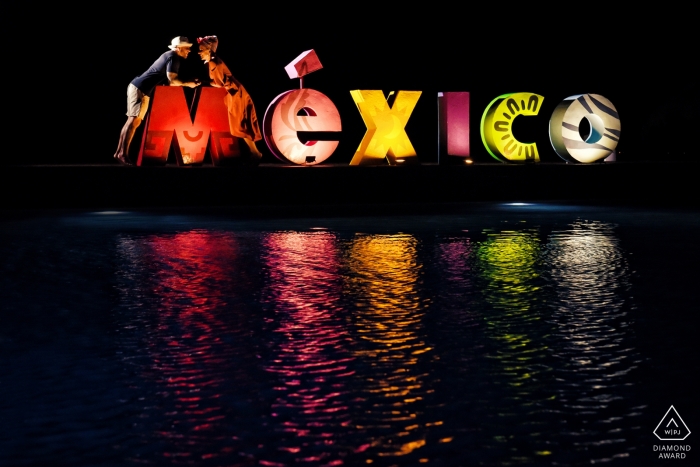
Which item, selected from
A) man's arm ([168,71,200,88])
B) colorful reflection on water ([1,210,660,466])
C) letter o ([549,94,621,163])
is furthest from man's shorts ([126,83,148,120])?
colorful reflection on water ([1,210,660,466])

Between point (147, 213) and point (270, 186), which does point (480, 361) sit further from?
point (270, 186)

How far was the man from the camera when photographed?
20.5 m

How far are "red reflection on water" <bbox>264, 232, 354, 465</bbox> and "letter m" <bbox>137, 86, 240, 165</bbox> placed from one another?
9.36 meters

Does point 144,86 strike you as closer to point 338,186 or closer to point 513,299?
point 338,186

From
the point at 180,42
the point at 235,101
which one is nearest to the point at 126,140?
the point at 180,42

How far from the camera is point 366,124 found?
21750 mm

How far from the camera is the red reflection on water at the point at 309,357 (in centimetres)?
472

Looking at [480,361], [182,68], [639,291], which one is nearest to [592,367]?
[480,361]

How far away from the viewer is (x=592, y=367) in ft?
19.9

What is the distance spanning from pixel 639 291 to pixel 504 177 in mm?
12629

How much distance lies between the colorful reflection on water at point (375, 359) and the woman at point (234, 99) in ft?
31.7

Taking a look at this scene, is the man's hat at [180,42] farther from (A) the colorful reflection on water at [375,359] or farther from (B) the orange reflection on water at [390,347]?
(B) the orange reflection on water at [390,347]

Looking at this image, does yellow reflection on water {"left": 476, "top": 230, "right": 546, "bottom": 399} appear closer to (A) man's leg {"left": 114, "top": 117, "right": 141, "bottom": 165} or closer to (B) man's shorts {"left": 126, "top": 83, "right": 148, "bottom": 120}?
(A) man's leg {"left": 114, "top": 117, "right": 141, "bottom": 165}

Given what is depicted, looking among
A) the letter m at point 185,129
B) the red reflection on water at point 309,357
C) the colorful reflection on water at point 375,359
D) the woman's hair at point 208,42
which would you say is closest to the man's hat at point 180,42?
the woman's hair at point 208,42
